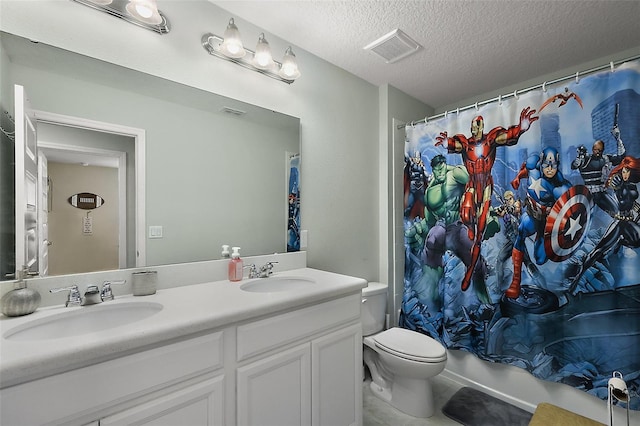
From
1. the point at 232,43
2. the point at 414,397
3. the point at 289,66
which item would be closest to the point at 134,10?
the point at 232,43

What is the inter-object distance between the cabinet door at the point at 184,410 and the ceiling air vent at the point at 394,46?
2.03 m

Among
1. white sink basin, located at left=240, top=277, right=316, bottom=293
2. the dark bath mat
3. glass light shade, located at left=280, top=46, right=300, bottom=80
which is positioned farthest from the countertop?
glass light shade, located at left=280, top=46, right=300, bottom=80

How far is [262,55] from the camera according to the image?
1.58 meters

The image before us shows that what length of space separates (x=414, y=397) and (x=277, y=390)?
1.09 metres

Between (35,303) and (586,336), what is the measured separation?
261 cm

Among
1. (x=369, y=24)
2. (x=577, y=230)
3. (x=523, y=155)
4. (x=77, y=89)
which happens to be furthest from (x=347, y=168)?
(x=77, y=89)

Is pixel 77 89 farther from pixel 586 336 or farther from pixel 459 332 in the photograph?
pixel 586 336

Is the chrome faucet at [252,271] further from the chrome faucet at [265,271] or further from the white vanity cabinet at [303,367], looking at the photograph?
the white vanity cabinet at [303,367]

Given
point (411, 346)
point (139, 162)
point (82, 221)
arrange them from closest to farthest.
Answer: point (82, 221) → point (139, 162) → point (411, 346)

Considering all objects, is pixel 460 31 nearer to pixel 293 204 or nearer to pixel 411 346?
pixel 293 204

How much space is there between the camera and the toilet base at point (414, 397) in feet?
5.77

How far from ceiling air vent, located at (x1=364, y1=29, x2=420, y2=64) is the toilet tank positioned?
1.70 metres

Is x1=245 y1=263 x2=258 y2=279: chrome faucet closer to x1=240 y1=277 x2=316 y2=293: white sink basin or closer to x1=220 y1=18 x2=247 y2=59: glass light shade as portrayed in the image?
x1=240 y1=277 x2=316 y2=293: white sink basin

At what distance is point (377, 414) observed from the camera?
179cm
